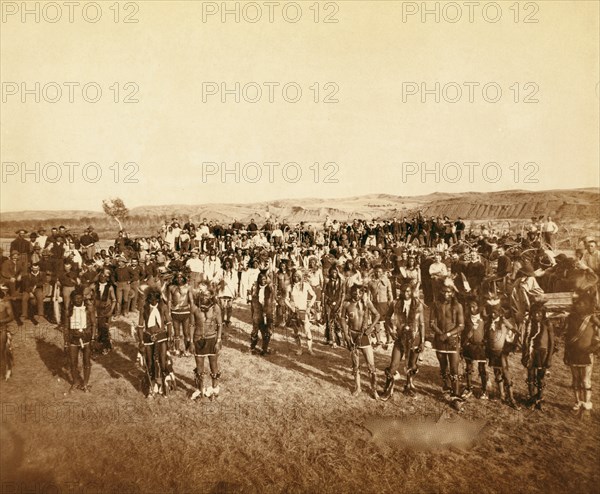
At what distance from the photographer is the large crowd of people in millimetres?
7914

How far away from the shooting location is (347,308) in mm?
8555

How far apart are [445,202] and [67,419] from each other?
194ft

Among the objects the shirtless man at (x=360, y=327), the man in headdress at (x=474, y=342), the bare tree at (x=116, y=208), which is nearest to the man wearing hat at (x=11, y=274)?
the shirtless man at (x=360, y=327)

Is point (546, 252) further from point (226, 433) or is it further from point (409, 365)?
point (226, 433)

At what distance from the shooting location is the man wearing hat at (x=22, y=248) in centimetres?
1325

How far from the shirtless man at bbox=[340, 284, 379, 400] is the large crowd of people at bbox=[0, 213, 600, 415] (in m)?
0.03

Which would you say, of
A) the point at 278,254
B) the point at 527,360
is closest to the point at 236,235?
the point at 278,254

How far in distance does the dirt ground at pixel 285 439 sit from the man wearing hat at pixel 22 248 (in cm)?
531

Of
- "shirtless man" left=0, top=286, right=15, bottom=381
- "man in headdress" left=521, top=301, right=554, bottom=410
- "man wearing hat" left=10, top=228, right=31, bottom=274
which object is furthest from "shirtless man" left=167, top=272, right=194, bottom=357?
"man in headdress" left=521, top=301, right=554, bottom=410

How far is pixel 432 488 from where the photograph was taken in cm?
591

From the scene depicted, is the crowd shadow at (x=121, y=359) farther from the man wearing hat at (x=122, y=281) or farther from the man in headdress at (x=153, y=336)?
the man wearing hat at (x=122, y=281)

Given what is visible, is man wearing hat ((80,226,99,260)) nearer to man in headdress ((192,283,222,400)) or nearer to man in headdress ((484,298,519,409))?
man in headdress ((192,283,222,400))

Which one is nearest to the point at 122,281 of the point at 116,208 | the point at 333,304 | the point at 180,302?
the point at 180,302

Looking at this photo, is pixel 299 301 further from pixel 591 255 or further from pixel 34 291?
pixel 34 291
